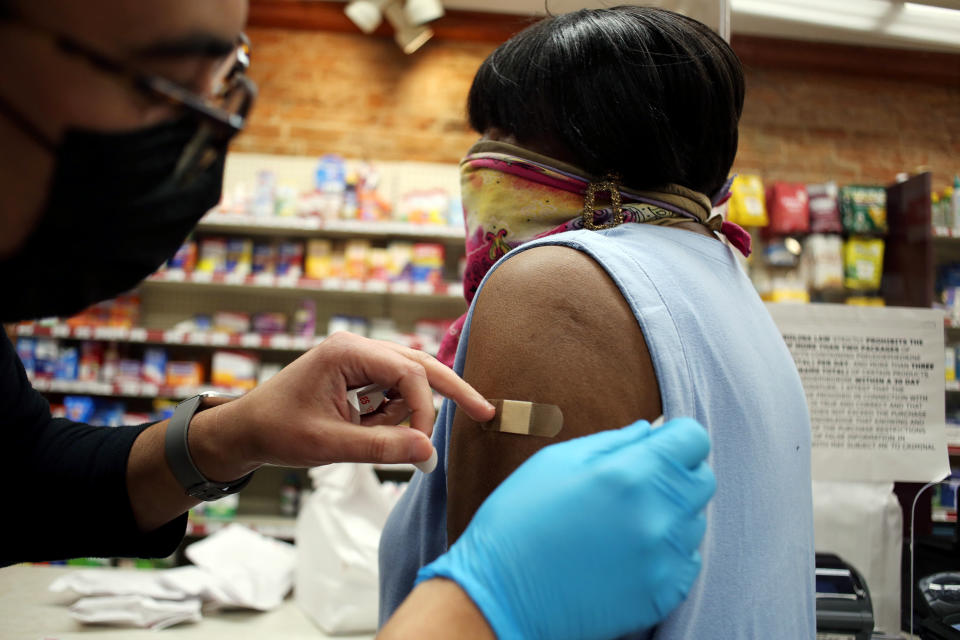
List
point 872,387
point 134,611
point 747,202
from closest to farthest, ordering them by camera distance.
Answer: point 872,387 < point 134,611 < point 747,202

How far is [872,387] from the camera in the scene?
A: 1.39 metres

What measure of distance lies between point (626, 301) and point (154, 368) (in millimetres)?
4145

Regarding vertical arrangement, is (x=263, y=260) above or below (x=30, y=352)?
above

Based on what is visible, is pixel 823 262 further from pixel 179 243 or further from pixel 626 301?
pixel 179 243

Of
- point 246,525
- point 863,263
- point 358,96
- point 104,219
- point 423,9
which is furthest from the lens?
point 358,96

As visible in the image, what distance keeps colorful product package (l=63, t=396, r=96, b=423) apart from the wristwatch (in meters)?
3.68

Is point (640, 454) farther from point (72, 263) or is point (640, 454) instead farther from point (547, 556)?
point (72, 263)

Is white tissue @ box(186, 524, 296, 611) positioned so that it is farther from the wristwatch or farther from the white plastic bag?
the wristwatch

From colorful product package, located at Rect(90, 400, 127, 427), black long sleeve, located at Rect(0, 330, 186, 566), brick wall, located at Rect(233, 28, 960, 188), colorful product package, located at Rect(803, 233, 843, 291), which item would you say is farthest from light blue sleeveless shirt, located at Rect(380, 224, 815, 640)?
brick wall, located at Rect(233, 28, 960, 188)

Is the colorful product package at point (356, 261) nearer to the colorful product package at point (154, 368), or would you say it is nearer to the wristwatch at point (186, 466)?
the colorful product package at point (154, 368)

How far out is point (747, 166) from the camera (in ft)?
6.40

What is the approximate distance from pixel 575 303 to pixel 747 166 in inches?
57.7

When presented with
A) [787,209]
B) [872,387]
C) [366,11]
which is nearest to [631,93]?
[872,387]

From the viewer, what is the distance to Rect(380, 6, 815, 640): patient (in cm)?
73
